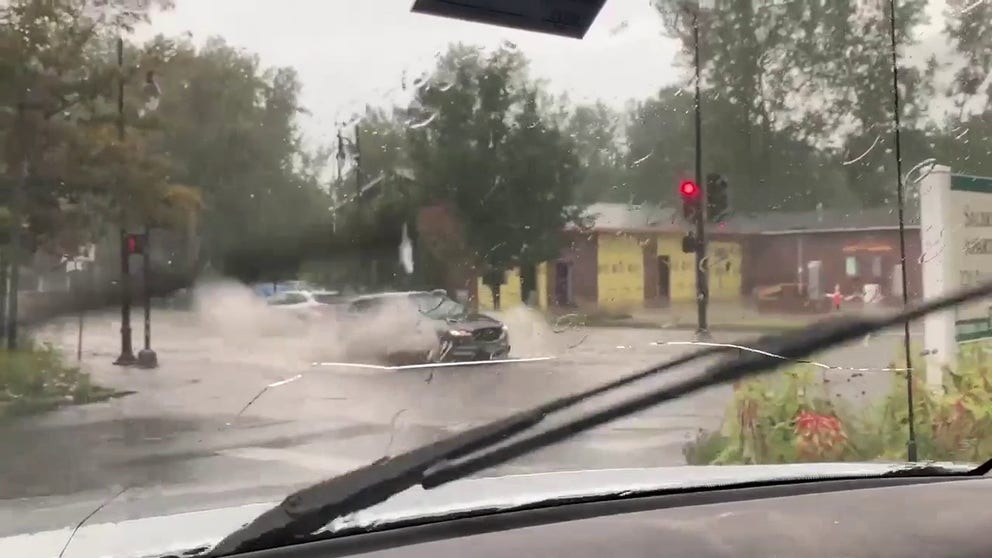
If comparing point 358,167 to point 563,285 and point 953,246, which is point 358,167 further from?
point 953,246

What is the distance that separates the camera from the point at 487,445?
1.98m

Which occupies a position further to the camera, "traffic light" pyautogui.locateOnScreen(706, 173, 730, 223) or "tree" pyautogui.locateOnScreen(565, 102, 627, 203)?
"traffic light" pyautogui.locateOnScreen(706, 173, 730, 223)

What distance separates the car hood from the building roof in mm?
766

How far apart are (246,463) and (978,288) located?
1.92 m

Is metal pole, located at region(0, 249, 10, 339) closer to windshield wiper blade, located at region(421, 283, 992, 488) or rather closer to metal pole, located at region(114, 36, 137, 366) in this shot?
metal pole, located at region(114, 36, 137, 366)

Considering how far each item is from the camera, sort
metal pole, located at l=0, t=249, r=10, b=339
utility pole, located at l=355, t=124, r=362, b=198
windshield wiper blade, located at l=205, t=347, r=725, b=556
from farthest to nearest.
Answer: utility pole, located at l=355, t=124, r=362, b=198, metal pole, located at l=0, t=249, r=10, b=339, windshield wiper blade, located at l=205, t=347, r=725, b=556

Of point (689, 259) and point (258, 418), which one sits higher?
point (689, 259)

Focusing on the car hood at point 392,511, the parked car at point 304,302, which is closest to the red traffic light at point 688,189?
the car hood at point 392,511

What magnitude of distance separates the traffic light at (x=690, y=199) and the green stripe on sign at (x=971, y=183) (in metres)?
1.00

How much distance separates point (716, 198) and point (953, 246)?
0.91m

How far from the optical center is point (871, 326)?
7.39 ft

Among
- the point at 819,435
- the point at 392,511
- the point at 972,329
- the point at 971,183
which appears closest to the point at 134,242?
the point at 392,511

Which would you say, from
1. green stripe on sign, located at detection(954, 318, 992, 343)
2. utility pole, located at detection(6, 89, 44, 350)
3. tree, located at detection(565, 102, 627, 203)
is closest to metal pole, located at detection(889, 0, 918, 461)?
green stripe on sign, located at detection(954, 318, 992, 343)

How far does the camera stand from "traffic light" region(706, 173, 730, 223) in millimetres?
2875
